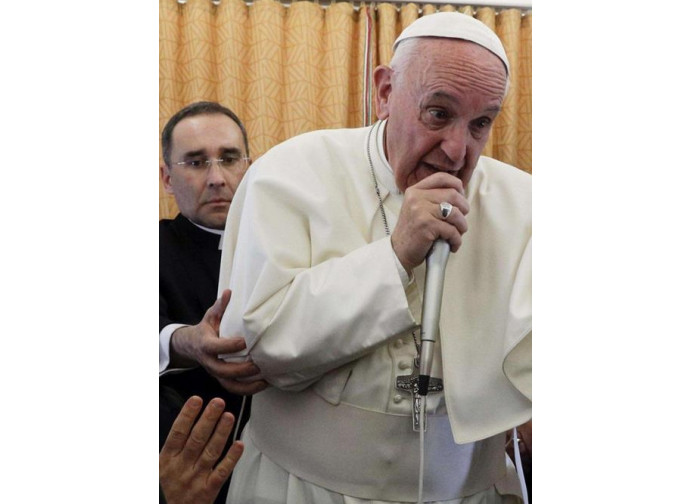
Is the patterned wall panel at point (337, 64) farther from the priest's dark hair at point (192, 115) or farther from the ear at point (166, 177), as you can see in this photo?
the ear at point (166, 177)

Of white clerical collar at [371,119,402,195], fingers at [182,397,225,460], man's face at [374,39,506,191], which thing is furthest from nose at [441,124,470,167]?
fingers at [182,397,225,460]

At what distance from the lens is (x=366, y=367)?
1.28 m

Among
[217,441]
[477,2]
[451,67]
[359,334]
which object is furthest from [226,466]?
[477,2]

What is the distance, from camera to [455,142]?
50.2 inches

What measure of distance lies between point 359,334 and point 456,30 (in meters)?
0.53

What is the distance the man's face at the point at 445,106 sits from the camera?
1274 mm

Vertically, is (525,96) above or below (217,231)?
above

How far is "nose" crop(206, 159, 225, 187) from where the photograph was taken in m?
1.35

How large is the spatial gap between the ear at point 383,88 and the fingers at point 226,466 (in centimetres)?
61

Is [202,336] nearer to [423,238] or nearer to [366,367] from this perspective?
[366,367]

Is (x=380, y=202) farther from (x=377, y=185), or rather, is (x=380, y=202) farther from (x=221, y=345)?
(x=221, y=345)

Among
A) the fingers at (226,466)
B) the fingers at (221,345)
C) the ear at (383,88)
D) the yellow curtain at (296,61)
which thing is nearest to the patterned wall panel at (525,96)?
the yellow curtain at (296,61)
